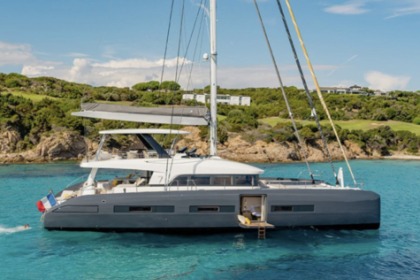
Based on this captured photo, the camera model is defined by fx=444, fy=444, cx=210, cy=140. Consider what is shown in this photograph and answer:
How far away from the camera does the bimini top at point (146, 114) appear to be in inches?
683

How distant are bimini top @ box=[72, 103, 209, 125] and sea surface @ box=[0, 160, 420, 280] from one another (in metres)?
4.50

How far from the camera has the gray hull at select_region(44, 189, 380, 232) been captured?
15.3 meters

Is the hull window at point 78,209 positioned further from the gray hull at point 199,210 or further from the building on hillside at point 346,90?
the building on hillside at point 346,90

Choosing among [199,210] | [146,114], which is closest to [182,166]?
[199,210]

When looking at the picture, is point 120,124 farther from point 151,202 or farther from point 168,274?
point 168,274

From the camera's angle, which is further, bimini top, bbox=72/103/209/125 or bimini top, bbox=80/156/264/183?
bimini top, bbox=72/103/209/125

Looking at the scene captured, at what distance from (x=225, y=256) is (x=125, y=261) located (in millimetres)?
3030

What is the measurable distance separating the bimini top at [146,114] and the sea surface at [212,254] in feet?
14.8

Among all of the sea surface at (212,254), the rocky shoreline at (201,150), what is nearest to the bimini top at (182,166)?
the sea surface at (212,254)

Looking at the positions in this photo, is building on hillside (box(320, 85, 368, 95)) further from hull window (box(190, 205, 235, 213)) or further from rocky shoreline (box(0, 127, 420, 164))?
hull window (box(190, 205, 235, 213))

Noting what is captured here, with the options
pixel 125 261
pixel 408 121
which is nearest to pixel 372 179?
pixel 125 261

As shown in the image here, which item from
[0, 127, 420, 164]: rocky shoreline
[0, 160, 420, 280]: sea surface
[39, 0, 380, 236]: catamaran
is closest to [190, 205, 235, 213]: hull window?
[39, 0, 380, 236]: catamaran

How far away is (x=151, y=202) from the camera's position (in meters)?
15.2

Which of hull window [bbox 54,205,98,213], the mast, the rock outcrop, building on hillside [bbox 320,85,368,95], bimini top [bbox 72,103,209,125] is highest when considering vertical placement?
building on hillside [bbox 320,85,368,95]
